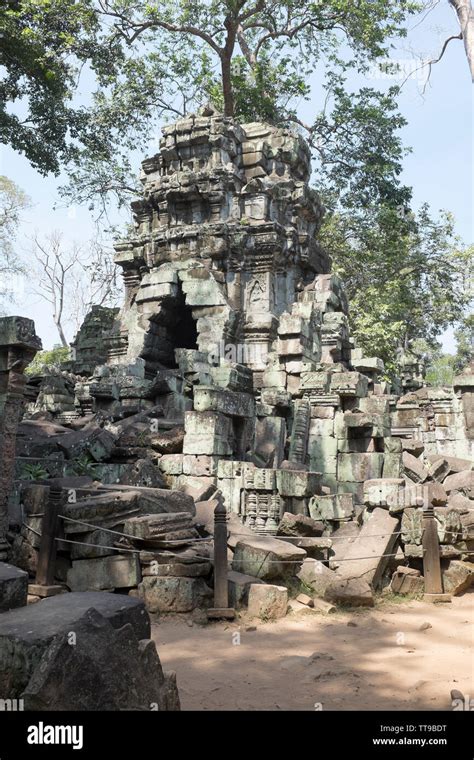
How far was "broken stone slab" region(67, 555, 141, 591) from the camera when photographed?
617cm

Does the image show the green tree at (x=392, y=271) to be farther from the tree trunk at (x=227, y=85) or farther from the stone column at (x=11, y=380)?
the stone column at (x=11, y=380)

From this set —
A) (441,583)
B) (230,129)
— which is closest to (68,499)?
(441,583)

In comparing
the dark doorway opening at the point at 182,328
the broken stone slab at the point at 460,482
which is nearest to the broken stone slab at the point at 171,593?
the broken stone slab at the point at 460,482

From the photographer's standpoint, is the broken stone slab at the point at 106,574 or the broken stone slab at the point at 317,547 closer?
the broken stone slab at the point at 106,574

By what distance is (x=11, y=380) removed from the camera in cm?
662

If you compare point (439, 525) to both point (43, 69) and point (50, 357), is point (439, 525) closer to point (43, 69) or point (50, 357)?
point (43, 69)

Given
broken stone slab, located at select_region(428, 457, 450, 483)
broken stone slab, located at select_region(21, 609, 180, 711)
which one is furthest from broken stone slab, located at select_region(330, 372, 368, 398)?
broken stone slab, located at select_region(21, 609, 180, 711)

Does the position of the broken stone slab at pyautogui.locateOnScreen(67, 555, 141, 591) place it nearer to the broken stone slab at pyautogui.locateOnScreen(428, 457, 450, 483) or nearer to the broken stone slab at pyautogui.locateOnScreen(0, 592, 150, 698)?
the broken stone slab at pyautogui.locateOnScreen(0, 592, 150, 698)

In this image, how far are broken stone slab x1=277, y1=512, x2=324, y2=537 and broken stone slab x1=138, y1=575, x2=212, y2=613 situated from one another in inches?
70.2

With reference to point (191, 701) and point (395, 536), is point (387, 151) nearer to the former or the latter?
point (395, 536)

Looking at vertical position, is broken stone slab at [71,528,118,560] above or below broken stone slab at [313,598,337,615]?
above

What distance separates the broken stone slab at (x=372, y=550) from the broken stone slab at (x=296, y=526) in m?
0.50

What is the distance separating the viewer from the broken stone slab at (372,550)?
6871 mm
